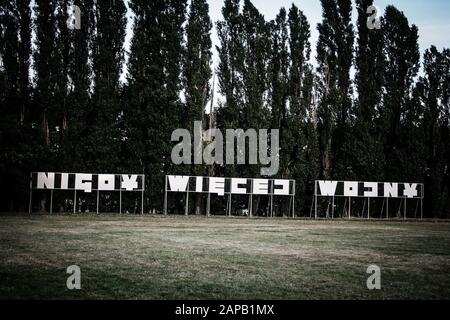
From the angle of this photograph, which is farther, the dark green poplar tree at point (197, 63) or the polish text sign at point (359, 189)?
the dark green poplar tree at point (197, 63)

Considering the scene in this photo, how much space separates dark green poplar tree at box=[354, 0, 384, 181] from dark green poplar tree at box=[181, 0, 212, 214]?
11568 mm

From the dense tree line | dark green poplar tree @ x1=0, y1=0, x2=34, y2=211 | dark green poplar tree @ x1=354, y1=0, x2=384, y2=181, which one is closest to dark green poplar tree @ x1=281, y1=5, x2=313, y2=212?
the dense tree line

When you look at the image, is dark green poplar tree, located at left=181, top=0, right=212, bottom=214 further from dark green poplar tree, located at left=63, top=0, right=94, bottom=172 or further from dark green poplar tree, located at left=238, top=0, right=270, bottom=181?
dark green poplar tree, located at left=63, top=0, right=94, bottom=172

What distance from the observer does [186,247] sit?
11.9 m

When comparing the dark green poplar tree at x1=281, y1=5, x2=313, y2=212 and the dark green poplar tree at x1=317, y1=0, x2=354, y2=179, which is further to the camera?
the dark green poplar tree at x1=317, y1=0, x2=354, y2=179

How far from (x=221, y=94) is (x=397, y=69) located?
14610 mm

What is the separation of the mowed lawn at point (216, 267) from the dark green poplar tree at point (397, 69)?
2248 cm

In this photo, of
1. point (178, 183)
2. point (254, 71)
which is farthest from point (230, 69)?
point (178, 183)

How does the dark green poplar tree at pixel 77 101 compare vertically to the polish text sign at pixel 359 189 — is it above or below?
above

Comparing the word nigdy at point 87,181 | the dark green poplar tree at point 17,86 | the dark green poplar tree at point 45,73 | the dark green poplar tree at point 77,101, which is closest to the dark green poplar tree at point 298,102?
the word nigdy at point 87,181

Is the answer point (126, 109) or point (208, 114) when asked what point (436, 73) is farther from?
point (126, 109)

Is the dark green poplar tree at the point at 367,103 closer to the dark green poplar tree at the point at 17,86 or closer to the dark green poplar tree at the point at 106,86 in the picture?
the dark green poplar tree at the point at 106,86

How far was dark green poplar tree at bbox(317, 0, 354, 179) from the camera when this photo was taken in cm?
3431

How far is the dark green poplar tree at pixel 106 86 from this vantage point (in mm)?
30422
